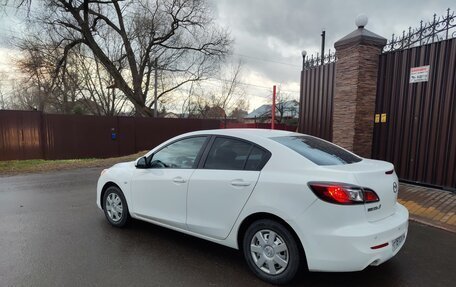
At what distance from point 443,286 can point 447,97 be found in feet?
14.9

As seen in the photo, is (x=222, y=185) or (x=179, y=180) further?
(x=179, y=180)

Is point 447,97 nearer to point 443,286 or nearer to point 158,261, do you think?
point 443,286

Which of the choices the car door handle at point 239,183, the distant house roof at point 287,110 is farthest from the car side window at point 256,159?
the distant house roof at point 287,110

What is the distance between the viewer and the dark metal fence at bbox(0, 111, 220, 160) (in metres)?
13.5

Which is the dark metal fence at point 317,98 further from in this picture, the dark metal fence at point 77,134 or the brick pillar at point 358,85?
the dark metal fence at point 77,134

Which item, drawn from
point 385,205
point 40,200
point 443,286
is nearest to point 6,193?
point 40,200

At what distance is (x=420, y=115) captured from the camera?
6.93 m

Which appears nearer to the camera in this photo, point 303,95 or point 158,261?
point 158,261

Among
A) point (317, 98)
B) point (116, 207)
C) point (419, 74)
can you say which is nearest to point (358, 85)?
point (419, 74)

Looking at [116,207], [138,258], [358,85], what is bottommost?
[138,258]

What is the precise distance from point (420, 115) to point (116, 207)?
6.27 meters

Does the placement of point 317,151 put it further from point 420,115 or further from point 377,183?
point 420,115

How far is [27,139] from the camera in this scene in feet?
45.4

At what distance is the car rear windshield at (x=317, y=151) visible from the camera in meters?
3.36
